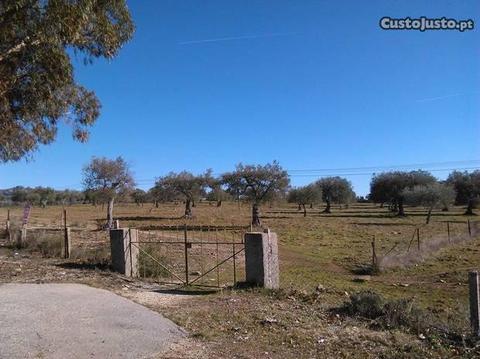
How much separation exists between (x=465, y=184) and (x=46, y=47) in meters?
95.2

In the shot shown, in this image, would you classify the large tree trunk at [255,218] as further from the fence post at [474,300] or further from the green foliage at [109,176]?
the fence post at [474,300]

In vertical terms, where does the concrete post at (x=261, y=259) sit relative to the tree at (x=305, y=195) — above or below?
below

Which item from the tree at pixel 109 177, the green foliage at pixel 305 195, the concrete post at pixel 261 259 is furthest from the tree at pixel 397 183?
the concrete post at pixel 261 259

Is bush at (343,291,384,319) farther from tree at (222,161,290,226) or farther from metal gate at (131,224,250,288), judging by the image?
tree at (222,161,290,226)

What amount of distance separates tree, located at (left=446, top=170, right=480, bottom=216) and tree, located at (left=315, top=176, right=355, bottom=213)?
18769mm

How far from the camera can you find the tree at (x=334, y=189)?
338 feet

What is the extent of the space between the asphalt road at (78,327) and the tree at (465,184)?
88.8 metres

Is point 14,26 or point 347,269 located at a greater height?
point 14,26

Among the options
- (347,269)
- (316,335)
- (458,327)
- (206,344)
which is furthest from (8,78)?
(347,269)

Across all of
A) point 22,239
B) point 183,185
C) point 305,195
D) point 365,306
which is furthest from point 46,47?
point 305,195

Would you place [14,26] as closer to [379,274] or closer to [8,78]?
[8,78]

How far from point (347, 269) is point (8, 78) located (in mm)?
19104

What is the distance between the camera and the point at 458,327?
9281 millimetres

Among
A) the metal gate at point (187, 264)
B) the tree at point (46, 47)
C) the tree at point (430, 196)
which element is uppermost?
the tree at point (46, 47)
